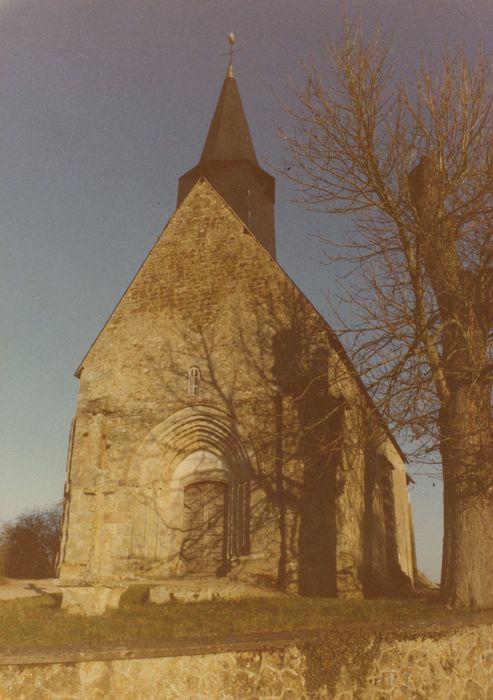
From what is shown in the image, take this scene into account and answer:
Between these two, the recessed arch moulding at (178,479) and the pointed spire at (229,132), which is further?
the pointed spire at (229,132)

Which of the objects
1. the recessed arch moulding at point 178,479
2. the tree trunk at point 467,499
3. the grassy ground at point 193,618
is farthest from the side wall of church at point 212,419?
the tree trunk at point 467,499

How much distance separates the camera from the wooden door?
13.6 meters

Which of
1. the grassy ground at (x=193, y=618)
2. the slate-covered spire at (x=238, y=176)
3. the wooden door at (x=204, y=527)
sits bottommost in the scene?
the grassy ground at (x=193, y=618)

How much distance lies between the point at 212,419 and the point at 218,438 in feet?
1.64

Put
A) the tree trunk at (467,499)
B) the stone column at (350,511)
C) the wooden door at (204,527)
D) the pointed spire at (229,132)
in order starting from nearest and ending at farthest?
1. the tree trunk at (467,499)
2. the stone column at (350,511)
3. the wooden door at (204,527)
4. the pointed spire at (229,132)

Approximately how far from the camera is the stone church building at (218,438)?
40.2ft

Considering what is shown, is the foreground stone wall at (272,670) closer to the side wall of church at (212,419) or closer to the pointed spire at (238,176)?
the side wall of church at (212,419)

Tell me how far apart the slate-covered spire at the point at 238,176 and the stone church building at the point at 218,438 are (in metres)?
4.19

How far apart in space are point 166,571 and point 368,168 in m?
9.84

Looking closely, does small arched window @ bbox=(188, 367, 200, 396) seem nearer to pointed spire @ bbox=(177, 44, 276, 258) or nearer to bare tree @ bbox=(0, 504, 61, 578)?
pointed spire @ bbox=(177, 44, 276, 258)

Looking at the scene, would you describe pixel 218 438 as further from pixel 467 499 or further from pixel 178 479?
pixel 467 499

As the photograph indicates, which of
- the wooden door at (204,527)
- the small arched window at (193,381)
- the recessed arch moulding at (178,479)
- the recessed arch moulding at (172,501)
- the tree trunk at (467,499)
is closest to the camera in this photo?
the tree trunk at (467,499)

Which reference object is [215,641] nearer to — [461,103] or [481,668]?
[481,668]

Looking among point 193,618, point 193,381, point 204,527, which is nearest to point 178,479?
point 204,527
